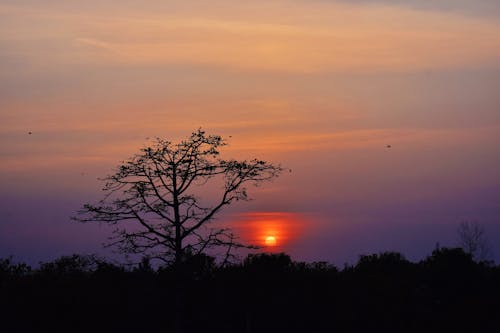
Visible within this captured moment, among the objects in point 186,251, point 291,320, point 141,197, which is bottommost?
point 291,320

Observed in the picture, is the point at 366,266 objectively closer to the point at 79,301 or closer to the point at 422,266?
the point at 422,266

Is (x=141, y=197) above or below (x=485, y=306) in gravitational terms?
above

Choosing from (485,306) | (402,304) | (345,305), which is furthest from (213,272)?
(485,306)

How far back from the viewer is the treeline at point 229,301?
36.2 m

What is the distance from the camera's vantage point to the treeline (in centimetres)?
3625

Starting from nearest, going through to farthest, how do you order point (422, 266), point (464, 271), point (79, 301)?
point (79, 301) < point (464, 271) < point (422, 266)

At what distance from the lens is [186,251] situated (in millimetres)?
29562

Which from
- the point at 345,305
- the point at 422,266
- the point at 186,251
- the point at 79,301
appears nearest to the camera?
the point at 186,251

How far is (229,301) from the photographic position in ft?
128

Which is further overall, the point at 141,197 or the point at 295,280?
the point at 295,280

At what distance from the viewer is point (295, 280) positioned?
4238cm

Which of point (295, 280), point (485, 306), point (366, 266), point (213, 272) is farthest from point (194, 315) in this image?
point (366, 266)

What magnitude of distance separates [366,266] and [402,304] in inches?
634

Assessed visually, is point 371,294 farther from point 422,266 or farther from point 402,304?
point 422,266
